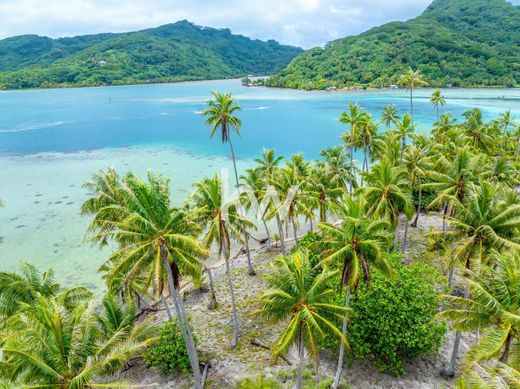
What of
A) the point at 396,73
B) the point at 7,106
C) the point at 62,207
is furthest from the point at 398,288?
the point at 7,106

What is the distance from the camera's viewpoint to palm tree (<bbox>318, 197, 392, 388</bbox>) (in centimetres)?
1680

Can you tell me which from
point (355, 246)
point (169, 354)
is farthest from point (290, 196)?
point (169, 354)

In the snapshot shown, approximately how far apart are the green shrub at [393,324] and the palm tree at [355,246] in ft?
10.6

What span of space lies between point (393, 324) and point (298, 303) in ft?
24.5

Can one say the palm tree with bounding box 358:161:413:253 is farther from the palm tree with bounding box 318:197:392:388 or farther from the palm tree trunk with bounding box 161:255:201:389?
the palm tree trunk with bounding box 161:255:201:389

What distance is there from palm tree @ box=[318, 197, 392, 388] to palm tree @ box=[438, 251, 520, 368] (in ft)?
12.7

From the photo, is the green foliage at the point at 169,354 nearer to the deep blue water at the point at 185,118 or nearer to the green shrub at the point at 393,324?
the green shrub at the point at 393,324

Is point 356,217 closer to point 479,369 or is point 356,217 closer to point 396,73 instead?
point 479,369

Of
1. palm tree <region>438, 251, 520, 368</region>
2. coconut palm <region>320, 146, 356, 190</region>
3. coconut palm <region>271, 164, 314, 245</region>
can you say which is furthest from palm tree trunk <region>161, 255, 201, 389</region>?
coconut palm <region>320, 146, 356, 190</region>

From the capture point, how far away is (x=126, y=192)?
51.4ft

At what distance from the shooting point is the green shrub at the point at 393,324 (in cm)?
1984

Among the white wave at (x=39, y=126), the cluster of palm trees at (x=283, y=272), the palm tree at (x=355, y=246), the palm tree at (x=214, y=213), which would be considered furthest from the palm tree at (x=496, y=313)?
the white wave at (x=39, y=126)

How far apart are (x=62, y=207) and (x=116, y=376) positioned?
37.9 metres

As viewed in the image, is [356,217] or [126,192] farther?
[356,217]
